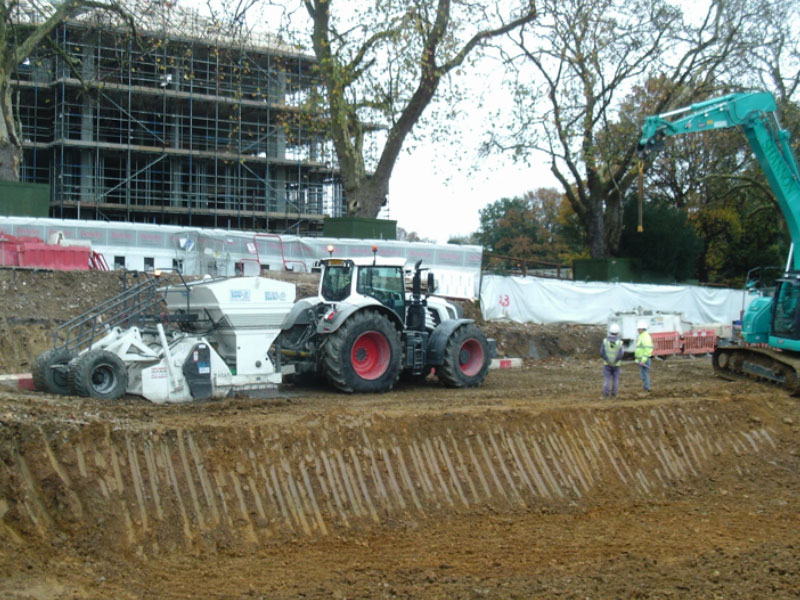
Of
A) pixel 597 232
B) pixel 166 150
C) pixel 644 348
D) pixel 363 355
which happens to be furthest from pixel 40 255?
pixel 166 150

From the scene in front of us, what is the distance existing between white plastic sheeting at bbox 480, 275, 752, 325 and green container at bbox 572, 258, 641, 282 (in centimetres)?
617

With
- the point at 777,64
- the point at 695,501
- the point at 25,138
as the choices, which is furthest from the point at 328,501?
the point at 25,138

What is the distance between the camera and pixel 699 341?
23.2 metres

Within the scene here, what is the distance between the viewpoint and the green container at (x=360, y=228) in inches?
1038

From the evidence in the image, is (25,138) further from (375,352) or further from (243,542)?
(243,542)

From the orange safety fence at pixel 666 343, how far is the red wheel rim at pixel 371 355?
446 inches

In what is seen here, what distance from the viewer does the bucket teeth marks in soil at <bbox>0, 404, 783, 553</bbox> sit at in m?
7.29

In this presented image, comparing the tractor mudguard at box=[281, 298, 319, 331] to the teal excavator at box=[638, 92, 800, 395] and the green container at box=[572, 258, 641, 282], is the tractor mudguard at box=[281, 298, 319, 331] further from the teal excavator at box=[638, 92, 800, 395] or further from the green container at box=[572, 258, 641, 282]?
the green container at box=[572, 258, 641, 282]

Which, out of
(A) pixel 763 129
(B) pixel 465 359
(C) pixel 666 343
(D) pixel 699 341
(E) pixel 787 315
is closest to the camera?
(B) pixel 465 359

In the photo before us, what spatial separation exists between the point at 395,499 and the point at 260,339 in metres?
4.07

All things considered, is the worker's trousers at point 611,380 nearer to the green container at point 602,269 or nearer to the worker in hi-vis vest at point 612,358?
the worker in hi-vis vest at point 612,358

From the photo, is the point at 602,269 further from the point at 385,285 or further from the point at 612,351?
the point at 385,285

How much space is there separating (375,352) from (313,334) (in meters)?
1.08

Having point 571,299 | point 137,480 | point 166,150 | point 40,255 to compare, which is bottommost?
point 137,480
